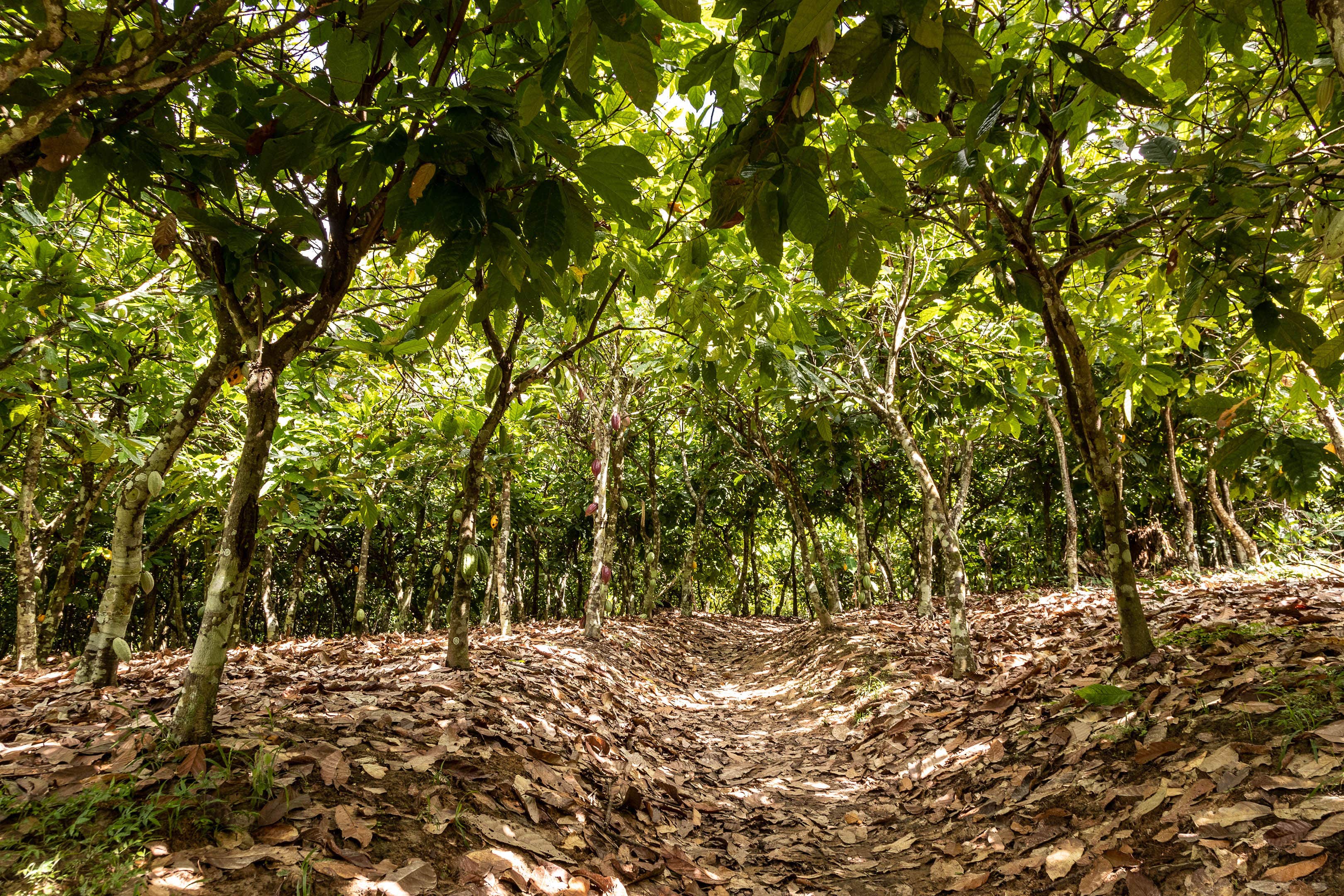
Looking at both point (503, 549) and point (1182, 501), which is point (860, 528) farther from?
point (503, 549)

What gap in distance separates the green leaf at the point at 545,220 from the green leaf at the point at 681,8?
51 cm

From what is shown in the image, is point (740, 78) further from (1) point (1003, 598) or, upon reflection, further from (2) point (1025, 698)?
(1) point (1003, 598)

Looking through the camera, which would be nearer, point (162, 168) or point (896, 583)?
point (162, 168)

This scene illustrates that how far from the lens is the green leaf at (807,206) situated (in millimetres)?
1546

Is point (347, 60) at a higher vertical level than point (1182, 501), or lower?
higher

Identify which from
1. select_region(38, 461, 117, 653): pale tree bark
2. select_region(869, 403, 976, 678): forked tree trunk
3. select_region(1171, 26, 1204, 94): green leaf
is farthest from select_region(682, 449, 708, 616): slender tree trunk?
select_region(1171, 26, 1204, 94): green leaf

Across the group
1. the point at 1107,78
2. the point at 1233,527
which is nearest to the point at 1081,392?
the point at 1107,78

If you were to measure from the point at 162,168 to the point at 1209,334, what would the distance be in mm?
8283

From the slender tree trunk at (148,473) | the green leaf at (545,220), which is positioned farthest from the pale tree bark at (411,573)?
the green leaf at (545,220)

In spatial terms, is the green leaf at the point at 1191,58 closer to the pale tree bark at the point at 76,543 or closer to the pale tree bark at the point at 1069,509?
the pale tree bark at the point at 76,543

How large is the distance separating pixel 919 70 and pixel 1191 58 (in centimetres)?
105

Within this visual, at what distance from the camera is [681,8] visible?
123cm

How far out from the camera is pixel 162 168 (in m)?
2.27

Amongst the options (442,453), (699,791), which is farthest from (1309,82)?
(442,453)
